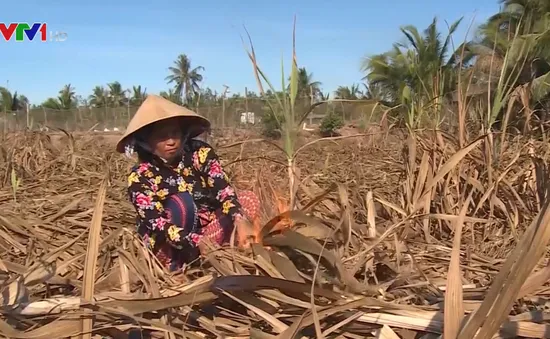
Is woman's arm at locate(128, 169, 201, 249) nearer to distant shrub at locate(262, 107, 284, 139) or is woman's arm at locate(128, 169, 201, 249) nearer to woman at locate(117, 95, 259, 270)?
woman at locate(117, 95, 259, 270)

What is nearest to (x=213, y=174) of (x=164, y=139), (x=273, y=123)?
(x=164, y=139)

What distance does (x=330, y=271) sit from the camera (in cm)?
135

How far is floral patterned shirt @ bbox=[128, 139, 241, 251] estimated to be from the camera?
81.0 inches

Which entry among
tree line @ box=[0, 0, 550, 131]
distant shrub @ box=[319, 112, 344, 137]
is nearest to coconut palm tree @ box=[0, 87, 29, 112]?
tree line @ box=[0, 0, 550, 131]

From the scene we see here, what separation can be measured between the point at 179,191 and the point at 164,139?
0.71ft

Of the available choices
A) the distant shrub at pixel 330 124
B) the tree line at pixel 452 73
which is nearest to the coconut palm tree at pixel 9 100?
the tree line at pixel 452 73

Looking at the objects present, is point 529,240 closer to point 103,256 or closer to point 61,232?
point 103,256

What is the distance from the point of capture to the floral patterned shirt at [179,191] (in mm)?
2057

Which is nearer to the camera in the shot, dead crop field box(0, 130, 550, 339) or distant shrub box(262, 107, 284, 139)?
dead crop field box(0, 130, 550, 339)

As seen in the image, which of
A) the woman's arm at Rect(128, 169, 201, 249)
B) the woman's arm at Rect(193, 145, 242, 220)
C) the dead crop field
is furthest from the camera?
the woman's arm at Rect(193, 145, 242, 220)

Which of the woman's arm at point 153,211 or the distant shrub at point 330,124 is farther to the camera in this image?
the distant shrub at point 330,124

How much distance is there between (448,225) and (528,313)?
3.22 feet

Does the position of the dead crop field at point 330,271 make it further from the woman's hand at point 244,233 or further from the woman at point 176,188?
the woman at point 176,188

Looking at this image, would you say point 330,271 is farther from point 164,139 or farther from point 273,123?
point 273,123
